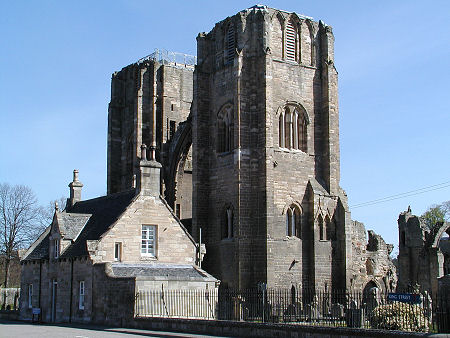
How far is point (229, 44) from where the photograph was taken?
4712 centimetres

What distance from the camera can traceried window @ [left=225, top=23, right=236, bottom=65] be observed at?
46.8 meters

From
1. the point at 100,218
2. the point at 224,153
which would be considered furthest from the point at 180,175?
the point at 100,218

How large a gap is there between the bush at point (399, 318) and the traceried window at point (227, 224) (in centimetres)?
2088

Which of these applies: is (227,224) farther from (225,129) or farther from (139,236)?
(139,236)

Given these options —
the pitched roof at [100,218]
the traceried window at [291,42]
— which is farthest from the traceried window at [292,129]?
the pitched roof at [100,218]

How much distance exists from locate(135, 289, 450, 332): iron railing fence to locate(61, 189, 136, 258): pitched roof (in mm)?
5492

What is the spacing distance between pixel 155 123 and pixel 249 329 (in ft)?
121

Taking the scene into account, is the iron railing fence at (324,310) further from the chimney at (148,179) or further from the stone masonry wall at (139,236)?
the chimney at (148,179)

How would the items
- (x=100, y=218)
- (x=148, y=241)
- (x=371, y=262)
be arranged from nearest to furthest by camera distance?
(x=148, y=241) → (x=100, y=218) → (x=371, y=262)

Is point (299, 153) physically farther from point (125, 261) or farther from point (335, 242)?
point (125, 261)

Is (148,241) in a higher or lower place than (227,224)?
lower

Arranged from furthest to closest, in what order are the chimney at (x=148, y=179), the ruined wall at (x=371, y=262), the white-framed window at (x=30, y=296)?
the ruined wall at (x=371, y=262) → the white-framed window at (x=30, y=296) → the chimney at (x=148, y=179)

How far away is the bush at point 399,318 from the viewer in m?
22.7

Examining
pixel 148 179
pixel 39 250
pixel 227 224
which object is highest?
pixel 148 179
